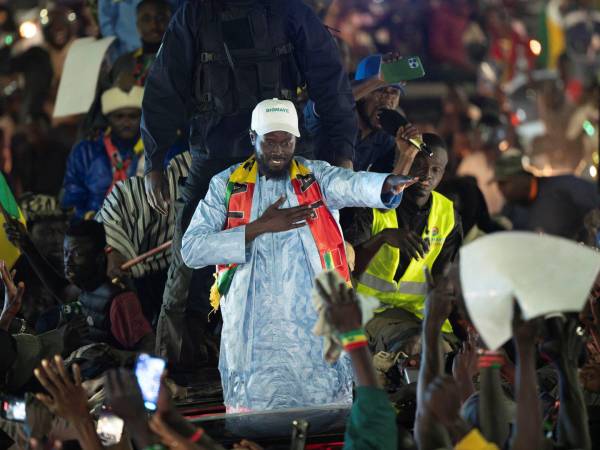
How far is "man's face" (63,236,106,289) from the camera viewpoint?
A: 1045 cm

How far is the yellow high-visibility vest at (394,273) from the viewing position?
34.8 ft

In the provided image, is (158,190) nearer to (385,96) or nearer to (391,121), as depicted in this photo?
(391,121)

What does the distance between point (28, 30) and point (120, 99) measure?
4352 millimetres

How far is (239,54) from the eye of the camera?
32.2 ft

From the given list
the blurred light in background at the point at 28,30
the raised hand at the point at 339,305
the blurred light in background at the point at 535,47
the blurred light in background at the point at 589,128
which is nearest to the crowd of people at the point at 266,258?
the raised hand at the point at 339,305

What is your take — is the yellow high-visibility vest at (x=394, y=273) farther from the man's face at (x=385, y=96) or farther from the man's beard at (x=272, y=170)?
the man's beard at (x=272, y=170)

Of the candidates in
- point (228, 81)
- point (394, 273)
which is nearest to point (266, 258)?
point (228, 81)

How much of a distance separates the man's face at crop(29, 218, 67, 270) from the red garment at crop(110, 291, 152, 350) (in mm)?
1642

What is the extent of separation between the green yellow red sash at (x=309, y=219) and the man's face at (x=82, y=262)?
5.33 ft

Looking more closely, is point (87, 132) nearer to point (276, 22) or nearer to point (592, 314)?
point (276, 22)

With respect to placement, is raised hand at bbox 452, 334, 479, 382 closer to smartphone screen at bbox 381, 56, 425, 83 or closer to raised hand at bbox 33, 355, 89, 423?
raised hand at bbox 33, 355, 89, 423

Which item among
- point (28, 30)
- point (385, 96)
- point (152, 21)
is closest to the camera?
point (385, 96)

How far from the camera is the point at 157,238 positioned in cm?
1126

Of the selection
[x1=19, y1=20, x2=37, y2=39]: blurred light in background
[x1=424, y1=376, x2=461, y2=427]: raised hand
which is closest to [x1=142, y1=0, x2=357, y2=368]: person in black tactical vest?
[x1=424, y1=376, x2=461, y2=427]: raised hand
